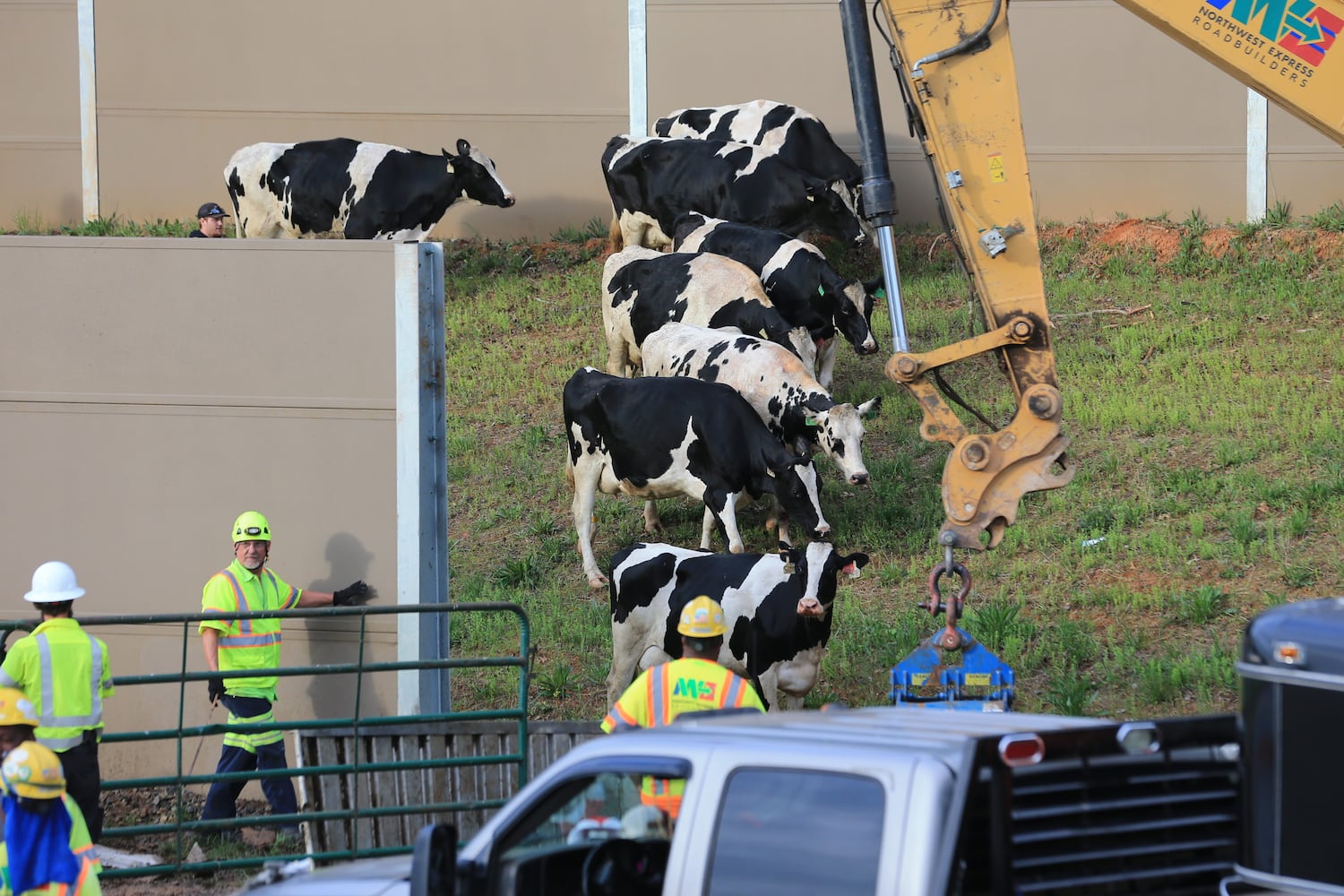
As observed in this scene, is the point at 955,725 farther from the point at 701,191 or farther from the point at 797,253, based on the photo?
the point at 701,191

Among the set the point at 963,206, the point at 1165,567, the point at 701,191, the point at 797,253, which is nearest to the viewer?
the point at 963,206

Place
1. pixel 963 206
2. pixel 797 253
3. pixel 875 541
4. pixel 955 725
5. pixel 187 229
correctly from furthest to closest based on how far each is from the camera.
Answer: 1. pixel 187 229
2. pixel 797 253
3. pixel 875 541
4. pixel 963 206
5. pixel 955 725

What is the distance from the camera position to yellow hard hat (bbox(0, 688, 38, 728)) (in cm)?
734

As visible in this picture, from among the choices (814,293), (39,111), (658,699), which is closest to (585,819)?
(658,699)

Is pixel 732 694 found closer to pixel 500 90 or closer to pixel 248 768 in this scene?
pixel 248 768

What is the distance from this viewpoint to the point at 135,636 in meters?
11.3

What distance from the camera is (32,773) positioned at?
23.1ft

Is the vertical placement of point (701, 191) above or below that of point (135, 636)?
above

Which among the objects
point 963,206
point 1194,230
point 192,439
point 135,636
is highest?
point 1194,230

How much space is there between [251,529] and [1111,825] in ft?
22.9

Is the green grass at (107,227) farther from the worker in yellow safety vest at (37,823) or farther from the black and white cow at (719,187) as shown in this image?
the worker in yellow safety vest at (37,823)

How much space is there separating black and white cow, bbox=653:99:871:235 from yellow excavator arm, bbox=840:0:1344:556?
11.0 metres

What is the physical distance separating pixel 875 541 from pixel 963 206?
5.96 metres

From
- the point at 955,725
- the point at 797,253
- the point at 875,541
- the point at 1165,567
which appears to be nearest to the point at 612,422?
the point at 875,541
